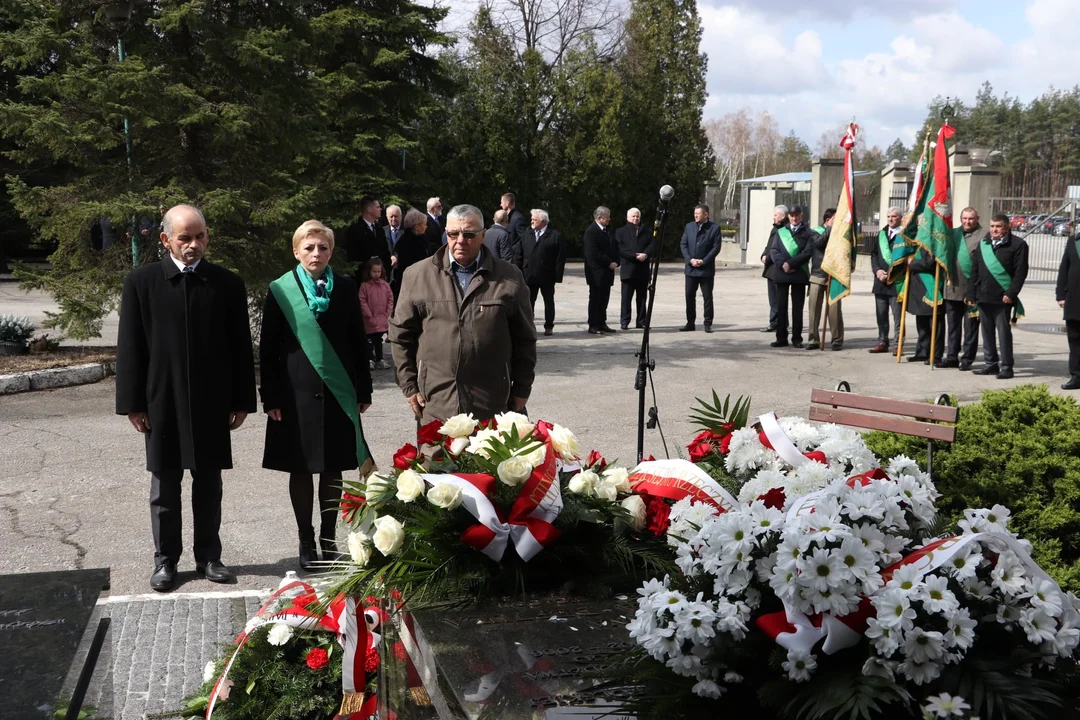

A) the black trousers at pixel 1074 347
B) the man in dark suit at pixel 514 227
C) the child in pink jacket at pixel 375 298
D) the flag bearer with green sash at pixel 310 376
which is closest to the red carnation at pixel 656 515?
the flag bearer with green sash at pixel 310 376

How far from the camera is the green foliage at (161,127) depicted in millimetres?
10883

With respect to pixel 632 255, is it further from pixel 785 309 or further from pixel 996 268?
pixel 996 268

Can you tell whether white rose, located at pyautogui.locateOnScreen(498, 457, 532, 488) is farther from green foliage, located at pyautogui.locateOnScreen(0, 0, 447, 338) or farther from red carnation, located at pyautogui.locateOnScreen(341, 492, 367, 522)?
green foliage, located at pyautogui.locateOnScreen(0, 0, 447, 338)

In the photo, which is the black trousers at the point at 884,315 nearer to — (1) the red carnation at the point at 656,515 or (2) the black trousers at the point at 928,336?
(2) the black trousers at the point at 928,336

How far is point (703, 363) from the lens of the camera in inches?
535

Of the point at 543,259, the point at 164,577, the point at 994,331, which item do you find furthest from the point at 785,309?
the point at 164,577

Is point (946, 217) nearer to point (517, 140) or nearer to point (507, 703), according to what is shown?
point (507, 703)

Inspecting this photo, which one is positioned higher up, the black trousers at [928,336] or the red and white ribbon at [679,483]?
the red and white ribbon at [679,483]

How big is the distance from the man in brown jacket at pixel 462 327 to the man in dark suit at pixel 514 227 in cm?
958

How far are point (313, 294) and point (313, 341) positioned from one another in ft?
0.83

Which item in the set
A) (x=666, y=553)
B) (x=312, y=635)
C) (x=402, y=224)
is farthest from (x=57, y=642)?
(x=402, y=224)

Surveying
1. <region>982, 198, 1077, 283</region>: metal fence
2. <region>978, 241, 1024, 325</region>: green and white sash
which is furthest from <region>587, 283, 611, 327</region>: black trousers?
<region>982, 198, 1077, 283</region>: metal fence

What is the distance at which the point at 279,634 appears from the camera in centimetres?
393

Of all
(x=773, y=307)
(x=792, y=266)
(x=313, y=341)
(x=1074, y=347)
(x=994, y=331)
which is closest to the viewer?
(x=313, y=341)
